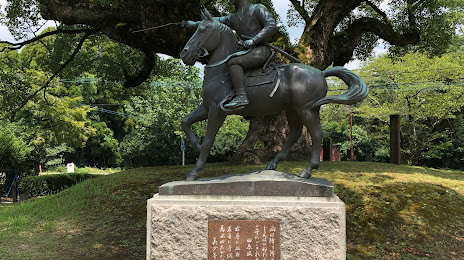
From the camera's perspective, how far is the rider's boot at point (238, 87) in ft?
12.0

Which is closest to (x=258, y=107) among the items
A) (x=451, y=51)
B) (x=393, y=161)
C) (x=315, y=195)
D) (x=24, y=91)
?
(x=315, y=195)

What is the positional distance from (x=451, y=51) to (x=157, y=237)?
21047 millimetres

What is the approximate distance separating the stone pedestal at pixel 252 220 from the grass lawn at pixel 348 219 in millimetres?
2088

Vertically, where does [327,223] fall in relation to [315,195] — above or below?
below

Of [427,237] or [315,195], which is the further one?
[427,237]

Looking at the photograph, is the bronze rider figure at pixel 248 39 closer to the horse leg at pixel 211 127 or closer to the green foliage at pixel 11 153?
the horse leg at pixel 211 127

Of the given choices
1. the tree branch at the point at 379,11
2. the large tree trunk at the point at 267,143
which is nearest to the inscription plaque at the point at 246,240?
the large tree trunk at the point at 267,143

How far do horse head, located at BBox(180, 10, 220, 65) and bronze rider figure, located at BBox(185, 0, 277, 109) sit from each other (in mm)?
181

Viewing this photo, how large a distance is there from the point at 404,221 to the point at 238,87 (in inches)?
154

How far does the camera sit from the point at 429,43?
450 inches

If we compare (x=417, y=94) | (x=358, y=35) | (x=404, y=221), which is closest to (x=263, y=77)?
(x=404, y=221)

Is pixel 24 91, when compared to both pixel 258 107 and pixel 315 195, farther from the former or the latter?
pixel 315 195

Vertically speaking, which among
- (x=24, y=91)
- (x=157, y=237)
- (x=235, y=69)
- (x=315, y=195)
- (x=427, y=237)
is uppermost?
(x=24, y=91)

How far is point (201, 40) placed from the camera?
373 centimetres
